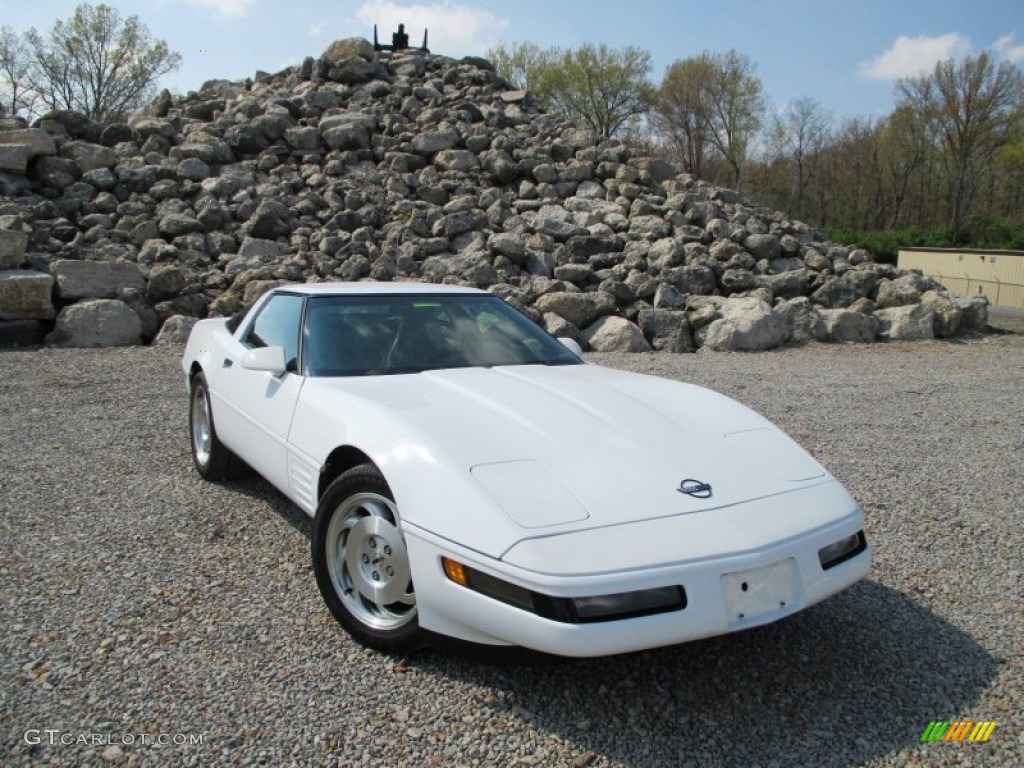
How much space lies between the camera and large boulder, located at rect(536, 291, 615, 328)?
11.3 meters

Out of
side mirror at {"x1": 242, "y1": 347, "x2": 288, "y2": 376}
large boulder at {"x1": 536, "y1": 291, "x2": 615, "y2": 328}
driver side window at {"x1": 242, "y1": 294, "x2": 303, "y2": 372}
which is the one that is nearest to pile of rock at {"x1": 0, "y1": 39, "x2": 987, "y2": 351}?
large boulder at {"x1": 536, "y1": 291, "x2": 615, "y2": 328}

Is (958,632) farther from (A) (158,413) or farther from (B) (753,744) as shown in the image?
(A) (158,413)

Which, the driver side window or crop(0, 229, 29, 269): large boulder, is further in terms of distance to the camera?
crop(0, 229, 29, 269): large boulder

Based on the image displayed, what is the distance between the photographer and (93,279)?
36.0 ft

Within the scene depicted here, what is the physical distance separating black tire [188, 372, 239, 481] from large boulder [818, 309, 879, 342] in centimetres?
1020

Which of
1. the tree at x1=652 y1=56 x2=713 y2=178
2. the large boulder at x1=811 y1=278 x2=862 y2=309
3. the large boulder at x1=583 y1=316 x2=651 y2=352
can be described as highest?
the tree at x1=652 y1=56 x2=713 y2=178

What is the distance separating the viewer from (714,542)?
7.75ft

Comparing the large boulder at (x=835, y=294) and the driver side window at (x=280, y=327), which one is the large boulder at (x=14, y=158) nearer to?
the driver side window at (x=280, y=327)

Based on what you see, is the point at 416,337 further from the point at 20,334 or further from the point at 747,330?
the point at 20,334

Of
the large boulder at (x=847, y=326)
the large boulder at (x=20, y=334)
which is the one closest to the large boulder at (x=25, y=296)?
the large boulder at (x=20, y=334)

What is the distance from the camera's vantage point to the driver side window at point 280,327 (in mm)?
3824

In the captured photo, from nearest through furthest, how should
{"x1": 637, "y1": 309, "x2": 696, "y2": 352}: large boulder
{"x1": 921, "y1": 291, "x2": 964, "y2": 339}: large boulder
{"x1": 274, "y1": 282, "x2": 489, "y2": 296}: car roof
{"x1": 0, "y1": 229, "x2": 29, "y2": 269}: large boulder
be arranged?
{"x1": 274, "y1": 282, "x2": 489, "y2": 296}: car roof < {"x1": 0, "y1": 229, "x2": 29, "y2": 269}: large boulder < {"x1": 637, "y1": 309, "x2": 696, "y2": 352}: large boulder < {"x1": 921, "y1": 291, "x2": 964, "y2": 339}: large boulder

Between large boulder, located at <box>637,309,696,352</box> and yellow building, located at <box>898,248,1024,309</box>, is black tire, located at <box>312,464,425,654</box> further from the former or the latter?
yellow building, located at <box>898,248,1024,309</box>

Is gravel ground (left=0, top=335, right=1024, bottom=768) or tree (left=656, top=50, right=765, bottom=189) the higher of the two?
tree (left=656, top=50, right=765, bottom=189)
